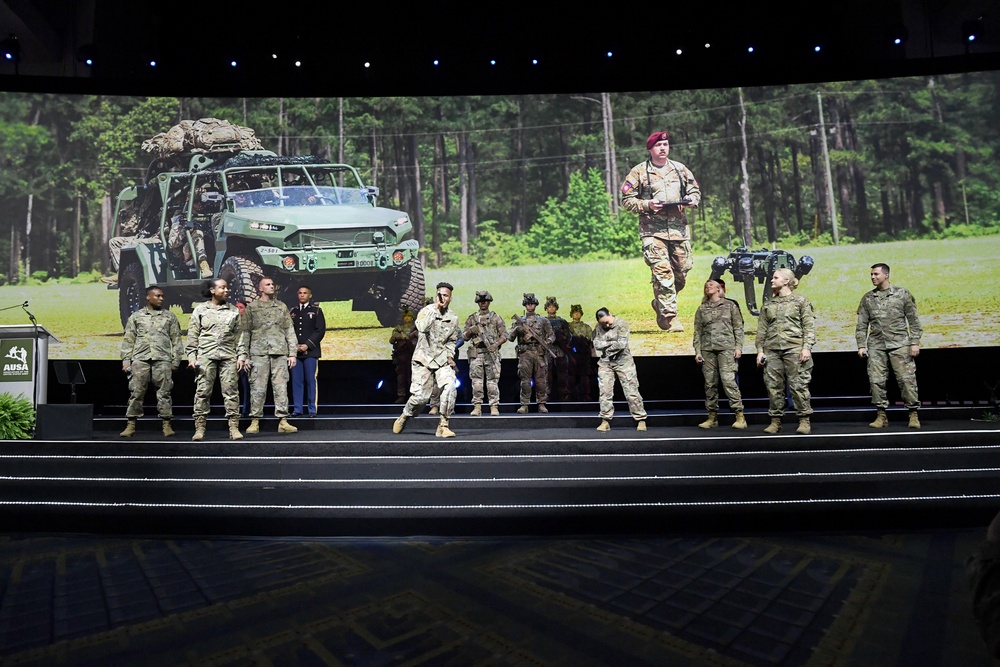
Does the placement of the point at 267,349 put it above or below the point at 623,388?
above

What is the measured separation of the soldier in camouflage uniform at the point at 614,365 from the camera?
23.3 feet

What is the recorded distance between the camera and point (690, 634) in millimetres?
2441

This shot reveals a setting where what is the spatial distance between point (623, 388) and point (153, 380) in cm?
571

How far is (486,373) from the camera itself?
9016mm

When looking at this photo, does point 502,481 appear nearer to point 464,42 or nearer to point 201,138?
point 464,42

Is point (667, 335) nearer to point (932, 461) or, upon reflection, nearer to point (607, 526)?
point (932, 461)

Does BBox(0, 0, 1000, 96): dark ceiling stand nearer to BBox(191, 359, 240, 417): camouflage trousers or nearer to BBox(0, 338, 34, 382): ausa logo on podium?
BBox(0, 338, 34, 382): ausa logo on podium

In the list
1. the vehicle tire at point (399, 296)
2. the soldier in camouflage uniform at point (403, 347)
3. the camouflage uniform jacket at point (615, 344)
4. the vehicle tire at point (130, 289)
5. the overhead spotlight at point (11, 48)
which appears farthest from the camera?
the vehicle tire at point (399, 296)

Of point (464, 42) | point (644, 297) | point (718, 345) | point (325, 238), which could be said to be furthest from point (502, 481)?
point (464, 42)

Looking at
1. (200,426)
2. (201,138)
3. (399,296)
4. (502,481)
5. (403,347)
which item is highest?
(201,138)

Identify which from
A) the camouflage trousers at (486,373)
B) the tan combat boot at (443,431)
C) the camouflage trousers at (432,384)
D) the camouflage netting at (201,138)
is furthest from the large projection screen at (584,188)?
the tan combat boot at (443,431)

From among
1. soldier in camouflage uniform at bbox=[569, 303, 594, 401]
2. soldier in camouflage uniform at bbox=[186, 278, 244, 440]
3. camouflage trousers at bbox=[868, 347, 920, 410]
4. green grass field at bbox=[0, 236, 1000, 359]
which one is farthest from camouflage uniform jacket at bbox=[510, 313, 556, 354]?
camouflage trousers at bbox=[868, 347, 920, 410]

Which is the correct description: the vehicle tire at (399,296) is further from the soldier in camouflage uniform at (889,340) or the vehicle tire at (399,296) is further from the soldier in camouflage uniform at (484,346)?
the soldier in camouflage uniform at (889,340)

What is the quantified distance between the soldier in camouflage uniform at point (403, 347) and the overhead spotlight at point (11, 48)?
6.67 meters
